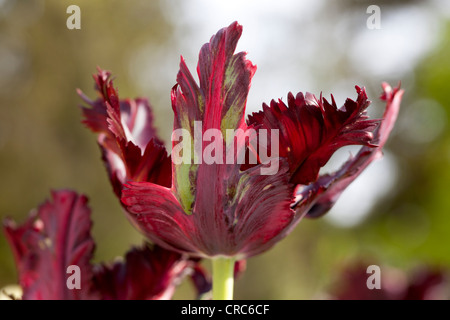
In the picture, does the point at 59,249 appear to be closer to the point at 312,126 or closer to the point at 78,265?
the point at 78,265

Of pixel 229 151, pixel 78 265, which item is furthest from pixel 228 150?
pixel 78 265

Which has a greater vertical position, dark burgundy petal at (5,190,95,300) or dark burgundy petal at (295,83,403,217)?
dark burgundy petal at (295,83,403,217)

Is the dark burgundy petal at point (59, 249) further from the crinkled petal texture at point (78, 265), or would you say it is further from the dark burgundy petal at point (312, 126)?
the dark burgundy petal at point (312, 126)

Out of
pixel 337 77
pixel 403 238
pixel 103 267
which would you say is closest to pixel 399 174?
pixel 403 238

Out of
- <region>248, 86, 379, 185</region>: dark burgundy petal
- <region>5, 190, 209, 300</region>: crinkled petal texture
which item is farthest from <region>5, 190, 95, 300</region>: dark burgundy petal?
<region>248, 86, 379, 185</region>: dark burgundy petal

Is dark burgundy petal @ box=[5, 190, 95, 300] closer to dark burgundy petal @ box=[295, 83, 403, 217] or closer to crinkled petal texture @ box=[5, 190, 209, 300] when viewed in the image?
crinkled petal texture @ box=[5, 190, 209, 300]

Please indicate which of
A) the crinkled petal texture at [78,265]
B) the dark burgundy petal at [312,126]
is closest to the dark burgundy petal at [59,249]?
the crinkled petal texture at [78,265]

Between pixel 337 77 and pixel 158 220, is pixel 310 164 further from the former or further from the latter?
pixel 337 77
